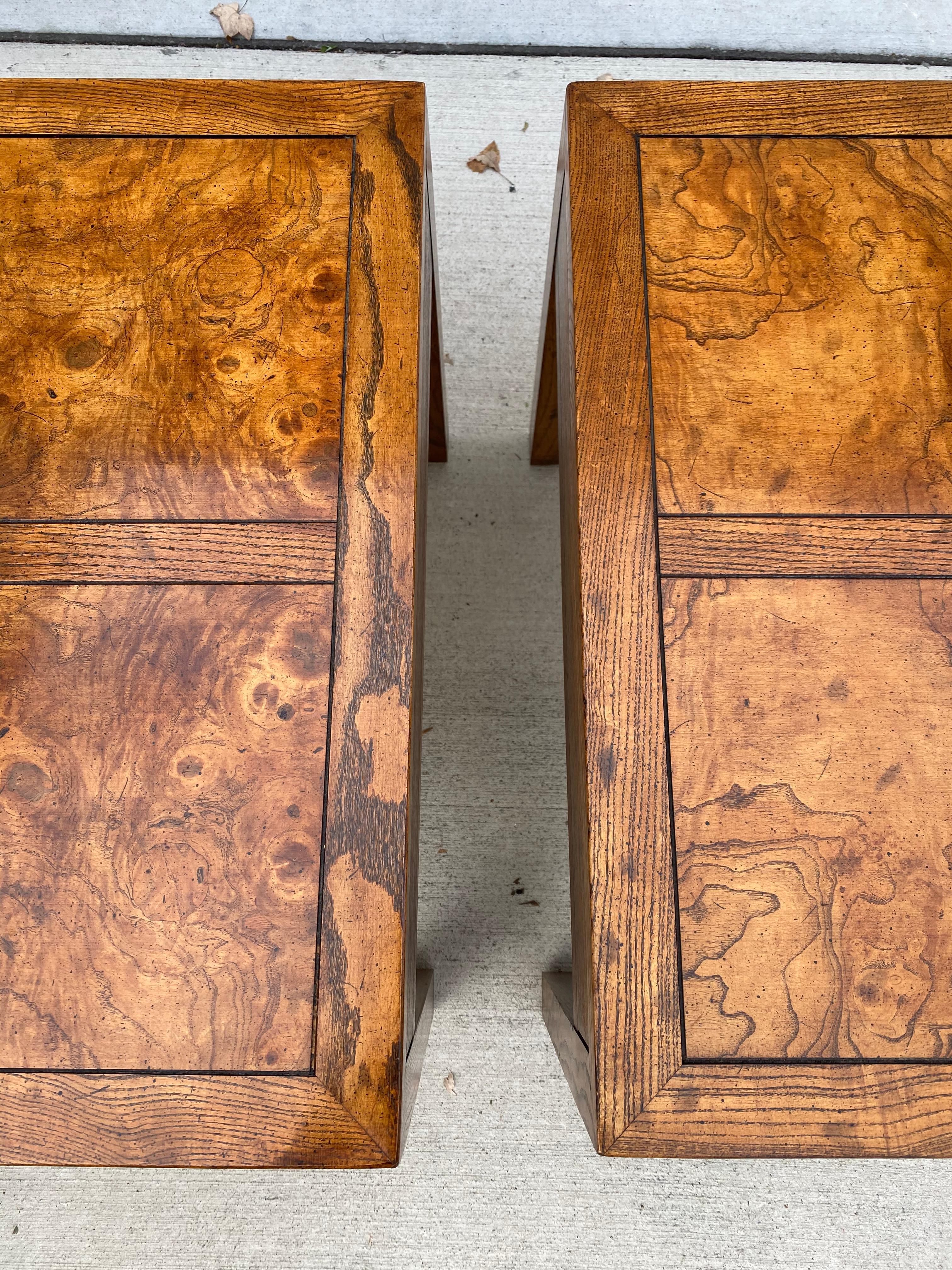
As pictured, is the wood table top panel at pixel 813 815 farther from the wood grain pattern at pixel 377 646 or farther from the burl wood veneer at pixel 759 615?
the wood grain pattern at pixel 377 646

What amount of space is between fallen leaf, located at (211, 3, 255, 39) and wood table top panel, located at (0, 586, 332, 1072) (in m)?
1.40

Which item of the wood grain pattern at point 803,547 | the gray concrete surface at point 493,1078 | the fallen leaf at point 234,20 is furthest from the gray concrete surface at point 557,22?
the wood grain pattern at point 803,547

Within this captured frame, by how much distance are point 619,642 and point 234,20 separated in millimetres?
1599

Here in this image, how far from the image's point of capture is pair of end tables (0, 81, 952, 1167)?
710 millimetres

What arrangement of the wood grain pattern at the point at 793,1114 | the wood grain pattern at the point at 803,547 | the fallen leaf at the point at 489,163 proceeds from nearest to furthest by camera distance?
the wood grain pattern at the point at 793,1114 → the wood grain pattern at the point at 803,547 → the fallen leaf at the point at 489,163

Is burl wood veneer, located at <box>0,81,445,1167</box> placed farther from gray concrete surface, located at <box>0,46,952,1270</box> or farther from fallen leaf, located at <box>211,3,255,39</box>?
fallen leaf, located at <box>211,3,255,39</box>

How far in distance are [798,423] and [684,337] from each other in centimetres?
15

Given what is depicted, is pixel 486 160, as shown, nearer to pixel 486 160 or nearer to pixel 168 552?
pixel 486 160

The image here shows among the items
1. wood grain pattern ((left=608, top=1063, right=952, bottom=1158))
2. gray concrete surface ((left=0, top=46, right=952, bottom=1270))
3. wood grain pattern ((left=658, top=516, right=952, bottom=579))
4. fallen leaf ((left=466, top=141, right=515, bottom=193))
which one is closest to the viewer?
wood grain pattern ((left=608, top=1063, right=952, bottom=1158))

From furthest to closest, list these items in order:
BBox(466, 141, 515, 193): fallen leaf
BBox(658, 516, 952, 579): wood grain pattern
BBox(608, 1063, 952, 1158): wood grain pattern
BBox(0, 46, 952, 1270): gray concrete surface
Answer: BBox(466, 141, 515, 193): fallen leaf → BBox(0, 46, 952, 1270): gray concrete surface → BBox(658, 516, 952, 579): wood grain pattern → BBox(608, 1063, 952, 1158): wood grain pattern

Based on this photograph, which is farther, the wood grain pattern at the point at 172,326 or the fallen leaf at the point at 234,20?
the fallen leaf at the point at 234,20

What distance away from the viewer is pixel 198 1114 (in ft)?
2.31

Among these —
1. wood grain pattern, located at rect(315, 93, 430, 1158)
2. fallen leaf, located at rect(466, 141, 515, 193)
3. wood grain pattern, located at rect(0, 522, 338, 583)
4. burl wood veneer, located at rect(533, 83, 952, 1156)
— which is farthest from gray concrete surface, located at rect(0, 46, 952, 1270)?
wood grain pattern, located at rect(0, 522, 338, 583)

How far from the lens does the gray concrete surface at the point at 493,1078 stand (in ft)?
3.78
